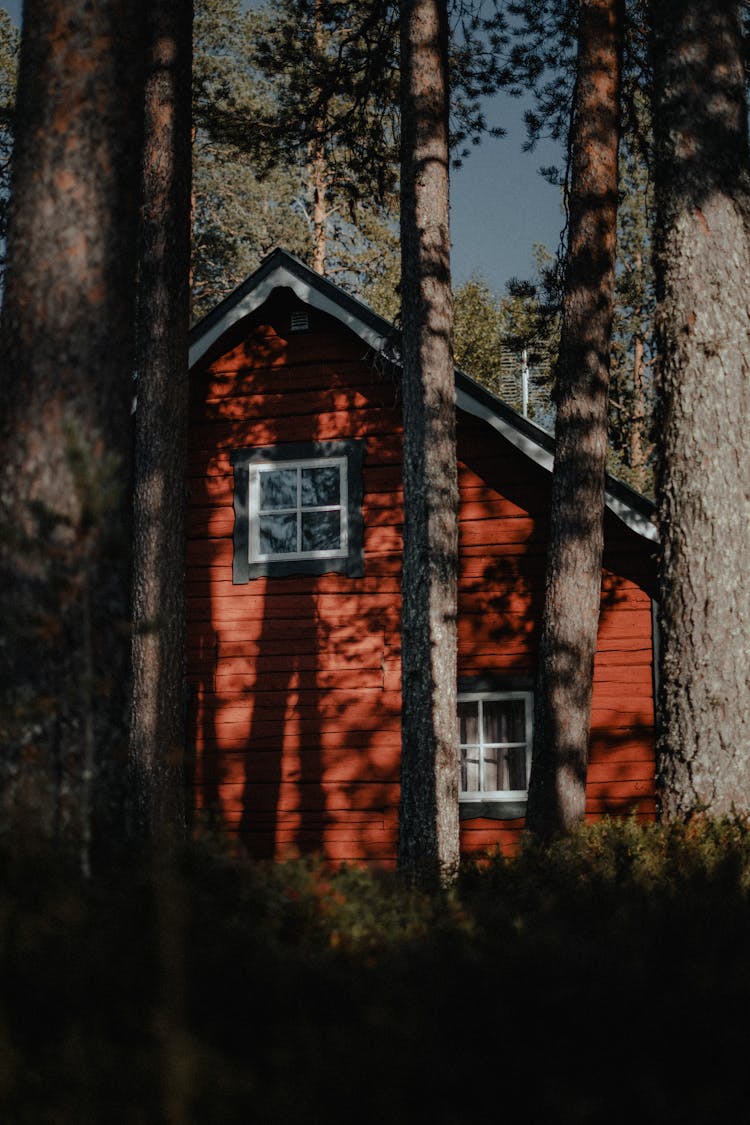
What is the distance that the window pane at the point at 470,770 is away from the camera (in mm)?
13308

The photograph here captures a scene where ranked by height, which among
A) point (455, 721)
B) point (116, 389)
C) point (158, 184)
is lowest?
point (455, 721)

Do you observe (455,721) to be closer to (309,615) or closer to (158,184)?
(309,615)

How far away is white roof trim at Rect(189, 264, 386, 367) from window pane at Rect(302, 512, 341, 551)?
86.1 inches

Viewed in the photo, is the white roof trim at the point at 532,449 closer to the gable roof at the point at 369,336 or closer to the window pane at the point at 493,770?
the gable roof at the point at 369,336

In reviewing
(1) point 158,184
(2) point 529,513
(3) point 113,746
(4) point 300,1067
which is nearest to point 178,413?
(1) point 158,184

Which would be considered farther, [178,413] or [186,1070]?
[178,413]

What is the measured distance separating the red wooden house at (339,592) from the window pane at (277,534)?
2 centimetres

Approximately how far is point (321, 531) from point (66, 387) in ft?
30.0

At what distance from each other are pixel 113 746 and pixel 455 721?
5.52 meters

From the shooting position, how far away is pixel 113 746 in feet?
15.1

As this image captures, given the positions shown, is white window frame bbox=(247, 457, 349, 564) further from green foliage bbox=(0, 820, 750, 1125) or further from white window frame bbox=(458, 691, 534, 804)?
green foliage bbox=(0, 820, 750, 1125)

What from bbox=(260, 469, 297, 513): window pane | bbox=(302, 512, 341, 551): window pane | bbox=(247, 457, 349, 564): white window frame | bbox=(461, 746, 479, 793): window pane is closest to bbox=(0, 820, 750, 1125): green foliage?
bbox=(461, 746, 479, 793): window pane

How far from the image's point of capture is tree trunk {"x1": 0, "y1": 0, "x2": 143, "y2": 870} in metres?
4.55

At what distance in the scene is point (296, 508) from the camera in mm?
14070
